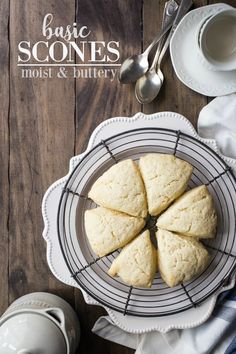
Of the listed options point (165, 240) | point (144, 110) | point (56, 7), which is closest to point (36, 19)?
point (56, 7)

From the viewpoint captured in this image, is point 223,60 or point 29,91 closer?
point 223,60

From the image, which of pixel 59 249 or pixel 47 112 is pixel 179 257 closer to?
pixel 59 249

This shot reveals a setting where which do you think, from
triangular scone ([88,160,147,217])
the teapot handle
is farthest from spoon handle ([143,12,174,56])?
the teapot handle

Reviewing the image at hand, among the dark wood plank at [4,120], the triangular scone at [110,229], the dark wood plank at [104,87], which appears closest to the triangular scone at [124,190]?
the triangular scone at [110,229]

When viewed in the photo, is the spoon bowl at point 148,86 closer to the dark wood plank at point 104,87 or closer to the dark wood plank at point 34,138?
the dark wood plank at point 104,87

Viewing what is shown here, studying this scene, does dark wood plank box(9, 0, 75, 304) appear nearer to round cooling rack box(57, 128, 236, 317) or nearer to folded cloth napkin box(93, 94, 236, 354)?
round cooling rack box(57, 128, 236, 317)

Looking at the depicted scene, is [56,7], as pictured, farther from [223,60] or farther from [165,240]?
[165,240]
